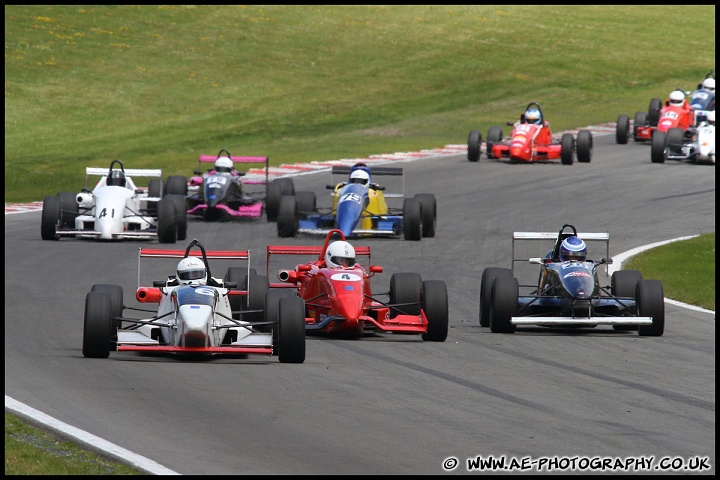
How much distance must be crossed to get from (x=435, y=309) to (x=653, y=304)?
2853mm

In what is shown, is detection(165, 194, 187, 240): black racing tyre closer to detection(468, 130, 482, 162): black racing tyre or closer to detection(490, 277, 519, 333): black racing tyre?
detection(490, 277, 519, 333): black racing tyre

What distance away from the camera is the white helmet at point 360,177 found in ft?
94.0

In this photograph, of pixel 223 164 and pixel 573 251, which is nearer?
pixel 573 251

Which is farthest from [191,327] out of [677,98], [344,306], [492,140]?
[677,98]

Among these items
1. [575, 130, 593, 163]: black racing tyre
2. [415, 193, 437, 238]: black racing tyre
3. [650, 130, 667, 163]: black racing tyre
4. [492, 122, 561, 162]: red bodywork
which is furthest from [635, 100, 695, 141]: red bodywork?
[415, 193, 437, 238]: black racing tyre

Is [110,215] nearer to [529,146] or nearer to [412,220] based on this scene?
[412,220]

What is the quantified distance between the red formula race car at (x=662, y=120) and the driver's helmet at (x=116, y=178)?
63.6 ft

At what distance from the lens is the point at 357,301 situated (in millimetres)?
17797

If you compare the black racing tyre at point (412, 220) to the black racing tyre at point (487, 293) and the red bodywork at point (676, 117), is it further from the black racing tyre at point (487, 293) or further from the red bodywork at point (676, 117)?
the red bodywork at point (676, 117)

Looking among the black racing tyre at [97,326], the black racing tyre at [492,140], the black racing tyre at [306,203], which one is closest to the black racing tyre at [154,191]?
the black racing tyre at [306,203]

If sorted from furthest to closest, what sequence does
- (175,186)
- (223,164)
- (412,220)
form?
(175,186), (223,164), (412,220)

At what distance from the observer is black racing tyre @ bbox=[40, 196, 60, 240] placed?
28.3m

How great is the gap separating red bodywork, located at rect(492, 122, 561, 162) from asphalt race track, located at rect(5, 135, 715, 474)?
55.8 feet

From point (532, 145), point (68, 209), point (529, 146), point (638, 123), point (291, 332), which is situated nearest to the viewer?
point (291, 332)
